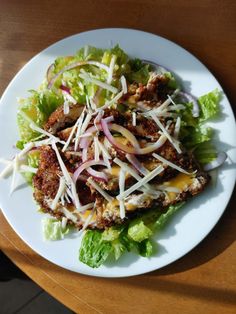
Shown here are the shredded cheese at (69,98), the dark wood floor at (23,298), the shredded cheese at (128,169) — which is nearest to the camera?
the shredded cheese at (128,169)

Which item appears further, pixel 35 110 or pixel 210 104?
pixel 35 110

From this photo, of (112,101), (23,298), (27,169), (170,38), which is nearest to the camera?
(112,101)

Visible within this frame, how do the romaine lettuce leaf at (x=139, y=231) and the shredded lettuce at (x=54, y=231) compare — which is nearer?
the romaine lettuce leaf at (x=139, y=231)

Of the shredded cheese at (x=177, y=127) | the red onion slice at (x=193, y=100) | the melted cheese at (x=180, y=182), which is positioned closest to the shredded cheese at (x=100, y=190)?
the melted cheese at (x=180, y=182)

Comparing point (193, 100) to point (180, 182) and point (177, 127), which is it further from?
point (180, 182)

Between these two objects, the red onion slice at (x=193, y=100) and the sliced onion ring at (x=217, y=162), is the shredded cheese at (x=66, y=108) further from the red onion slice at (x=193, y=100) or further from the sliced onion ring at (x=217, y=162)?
the sliced onion ring at (x=217, y=162)

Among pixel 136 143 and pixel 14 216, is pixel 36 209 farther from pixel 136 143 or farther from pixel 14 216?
pixel 136 143

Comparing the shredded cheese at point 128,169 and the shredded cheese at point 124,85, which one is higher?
the shredded cheese at point 124,85

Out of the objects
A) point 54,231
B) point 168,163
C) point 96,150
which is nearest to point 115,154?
point 96,150

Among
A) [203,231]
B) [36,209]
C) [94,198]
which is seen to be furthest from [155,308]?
[36,209]
